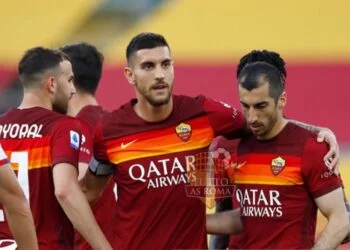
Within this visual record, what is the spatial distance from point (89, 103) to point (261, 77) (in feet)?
4.88

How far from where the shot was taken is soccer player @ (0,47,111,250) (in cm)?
525

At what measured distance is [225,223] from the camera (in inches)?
224

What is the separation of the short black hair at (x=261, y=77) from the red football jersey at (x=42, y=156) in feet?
2.85

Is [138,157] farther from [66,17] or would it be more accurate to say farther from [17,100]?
[66,17]

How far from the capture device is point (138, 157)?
18.1 feet

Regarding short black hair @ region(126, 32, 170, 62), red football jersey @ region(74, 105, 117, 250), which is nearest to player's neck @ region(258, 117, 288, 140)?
short black hair @ region(126, 32, 170, 62)

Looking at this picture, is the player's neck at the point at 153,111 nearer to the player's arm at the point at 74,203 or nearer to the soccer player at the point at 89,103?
the soccer player at the point at 89,103

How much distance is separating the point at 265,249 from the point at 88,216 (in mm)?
902

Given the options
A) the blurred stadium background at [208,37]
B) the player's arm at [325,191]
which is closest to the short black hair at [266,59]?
the player's arm at [325,191]

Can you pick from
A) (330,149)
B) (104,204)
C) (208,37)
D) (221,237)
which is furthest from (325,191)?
(208,37)

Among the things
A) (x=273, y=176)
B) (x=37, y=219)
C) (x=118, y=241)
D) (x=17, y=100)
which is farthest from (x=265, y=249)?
(x=17, y=100)

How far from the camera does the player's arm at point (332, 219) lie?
527 cm

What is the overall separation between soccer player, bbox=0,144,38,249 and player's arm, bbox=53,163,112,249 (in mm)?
985

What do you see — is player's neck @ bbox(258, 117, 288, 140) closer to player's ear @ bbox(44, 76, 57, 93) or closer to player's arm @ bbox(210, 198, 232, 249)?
player's arm @ bbox(210, 198, 232, 249)
